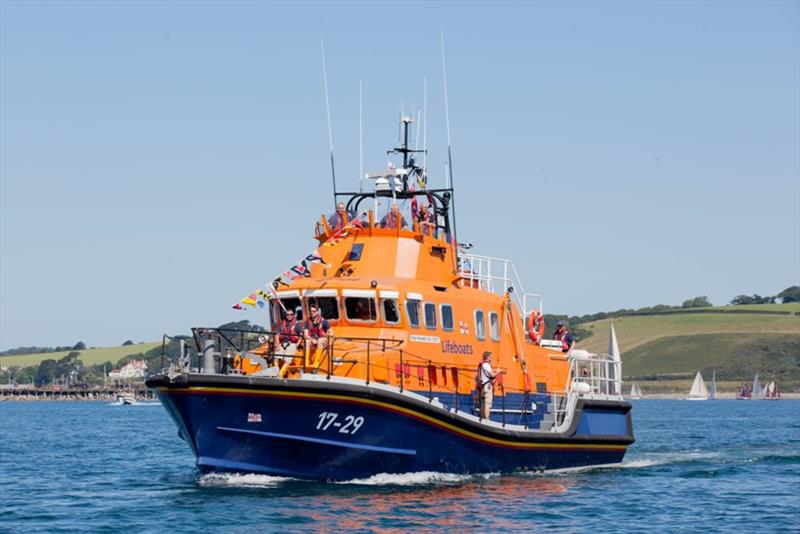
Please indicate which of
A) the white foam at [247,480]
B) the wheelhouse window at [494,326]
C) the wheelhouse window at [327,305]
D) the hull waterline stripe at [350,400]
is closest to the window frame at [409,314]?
the wheelhouse window at [327,305]

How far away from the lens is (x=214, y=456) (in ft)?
64.9

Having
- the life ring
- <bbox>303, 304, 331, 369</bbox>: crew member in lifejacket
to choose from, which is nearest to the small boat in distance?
the life ring

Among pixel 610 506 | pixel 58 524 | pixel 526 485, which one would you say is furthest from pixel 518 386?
pixel 58 524

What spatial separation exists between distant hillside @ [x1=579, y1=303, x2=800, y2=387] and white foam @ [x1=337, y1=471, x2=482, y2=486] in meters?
111

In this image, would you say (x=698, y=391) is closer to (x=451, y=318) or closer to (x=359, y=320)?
(x=451, y=318)

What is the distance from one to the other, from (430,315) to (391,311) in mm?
812

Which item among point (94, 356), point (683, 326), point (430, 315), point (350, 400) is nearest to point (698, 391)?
point (683, 326)

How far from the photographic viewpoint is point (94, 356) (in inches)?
7205

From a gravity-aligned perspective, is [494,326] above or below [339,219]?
below

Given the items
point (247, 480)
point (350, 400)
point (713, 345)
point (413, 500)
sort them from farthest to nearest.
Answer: point (713, 345) < point (247, 480) < point (350, 400) < point (413, 500)

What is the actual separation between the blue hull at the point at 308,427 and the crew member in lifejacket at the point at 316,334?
3.45ft

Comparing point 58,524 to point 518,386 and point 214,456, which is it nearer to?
point 214,456

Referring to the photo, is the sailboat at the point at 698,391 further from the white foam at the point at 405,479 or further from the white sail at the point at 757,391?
the white foam at the point at 405,479

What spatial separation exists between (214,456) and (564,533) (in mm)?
5924
